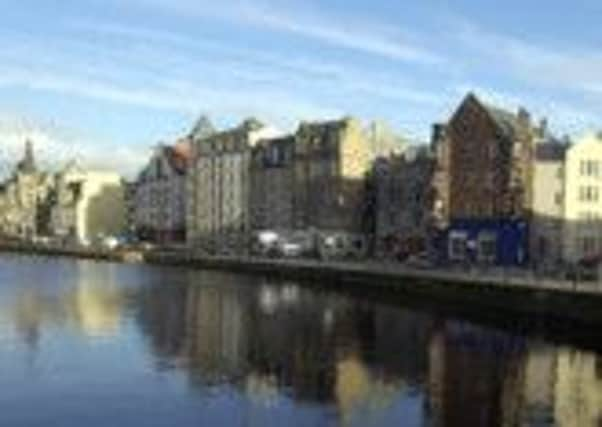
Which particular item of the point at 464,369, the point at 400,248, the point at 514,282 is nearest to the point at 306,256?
the point at 400,248

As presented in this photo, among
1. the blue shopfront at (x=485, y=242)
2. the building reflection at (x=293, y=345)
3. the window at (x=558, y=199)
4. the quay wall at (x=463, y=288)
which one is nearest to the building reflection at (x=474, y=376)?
the building reflection at (x=293, y=345)

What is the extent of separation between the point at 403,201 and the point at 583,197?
35666 mm

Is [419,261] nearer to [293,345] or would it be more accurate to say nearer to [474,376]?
[293,345]

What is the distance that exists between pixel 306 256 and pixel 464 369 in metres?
117

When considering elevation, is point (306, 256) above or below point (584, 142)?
below

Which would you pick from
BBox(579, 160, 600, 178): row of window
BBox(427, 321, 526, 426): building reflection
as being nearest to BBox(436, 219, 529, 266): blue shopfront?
BBox(579, 160, 600, 178): row of window

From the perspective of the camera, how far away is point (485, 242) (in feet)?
506

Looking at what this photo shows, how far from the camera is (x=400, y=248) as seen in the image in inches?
7106

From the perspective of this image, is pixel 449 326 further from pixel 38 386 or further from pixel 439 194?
pixel 439 194

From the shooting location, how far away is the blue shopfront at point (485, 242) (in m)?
149

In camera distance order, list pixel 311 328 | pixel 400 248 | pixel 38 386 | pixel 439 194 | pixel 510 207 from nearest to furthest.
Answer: pixel 38 386, pixel 311 328, pixel 510 207, pixel 439 194, pixel 400 248

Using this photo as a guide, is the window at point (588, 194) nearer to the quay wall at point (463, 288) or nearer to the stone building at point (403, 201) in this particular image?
the quay wall at point (463, 288)

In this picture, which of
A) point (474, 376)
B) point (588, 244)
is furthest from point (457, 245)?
point (474, 376)

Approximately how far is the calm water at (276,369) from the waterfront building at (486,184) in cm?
3198
